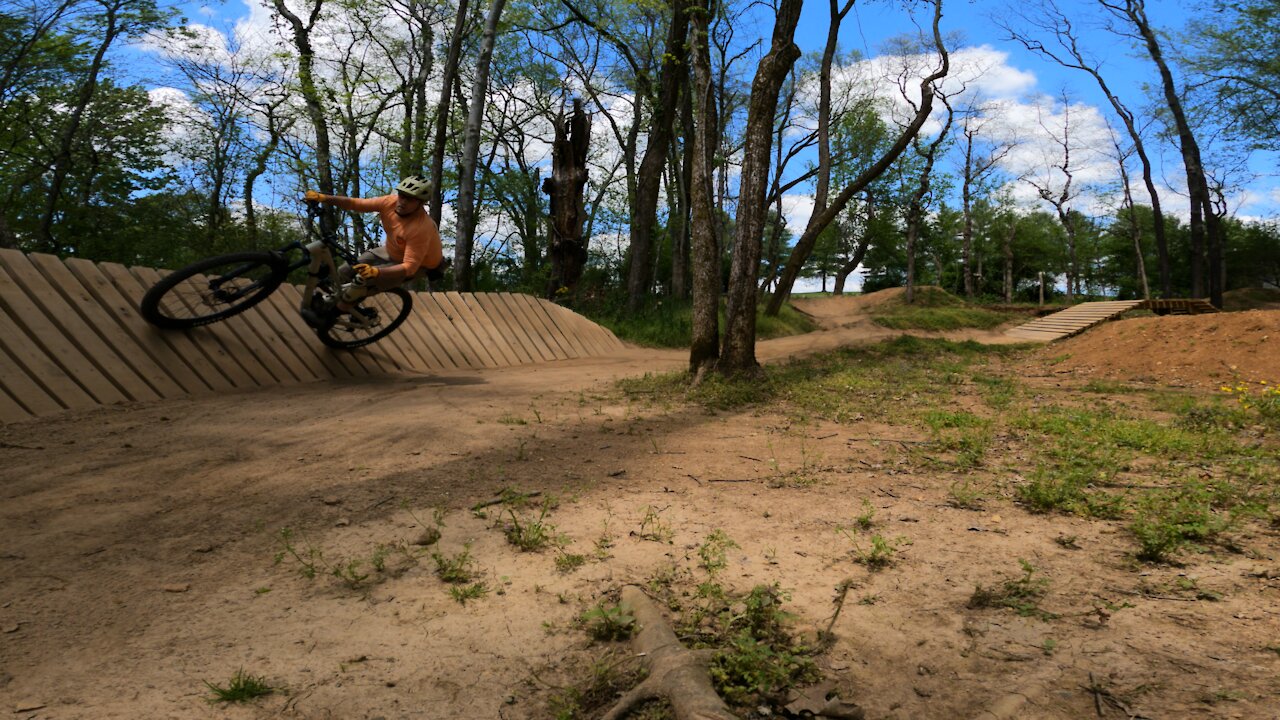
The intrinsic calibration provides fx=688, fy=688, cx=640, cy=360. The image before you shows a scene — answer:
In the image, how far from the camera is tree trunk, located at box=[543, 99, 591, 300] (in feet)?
53.4

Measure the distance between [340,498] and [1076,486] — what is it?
400 centimetres

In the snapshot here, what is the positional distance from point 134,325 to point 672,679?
20.4ft

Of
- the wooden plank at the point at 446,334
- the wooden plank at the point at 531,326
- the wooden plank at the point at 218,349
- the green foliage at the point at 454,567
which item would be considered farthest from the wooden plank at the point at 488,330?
the green foliage at the point at 454,567

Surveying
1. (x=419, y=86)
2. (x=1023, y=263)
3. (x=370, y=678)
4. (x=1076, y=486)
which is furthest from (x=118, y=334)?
(x=1023, y=263)

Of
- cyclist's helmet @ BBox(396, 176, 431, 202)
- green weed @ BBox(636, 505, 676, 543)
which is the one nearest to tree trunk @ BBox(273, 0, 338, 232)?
cyclist's helmet @ BBox(396, 176, 431, 202)

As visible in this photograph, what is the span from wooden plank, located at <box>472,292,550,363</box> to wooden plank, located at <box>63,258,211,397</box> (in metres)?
4.40

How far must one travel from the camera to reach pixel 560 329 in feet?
37.1

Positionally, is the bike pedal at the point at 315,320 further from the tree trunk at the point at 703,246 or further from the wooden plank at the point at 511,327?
the tree trunk at the point at 703,246

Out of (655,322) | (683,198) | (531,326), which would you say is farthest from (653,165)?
(531,326)

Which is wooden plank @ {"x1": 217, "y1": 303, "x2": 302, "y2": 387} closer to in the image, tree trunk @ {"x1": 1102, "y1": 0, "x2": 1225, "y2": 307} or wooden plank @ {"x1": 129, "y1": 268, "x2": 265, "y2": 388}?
wooden plank @ {"x1": 129, "y1": 268, "x2": 265, "y2": 388}

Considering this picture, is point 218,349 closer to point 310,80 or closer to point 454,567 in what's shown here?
point 454,567

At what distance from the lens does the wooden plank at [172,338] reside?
6.15 metres

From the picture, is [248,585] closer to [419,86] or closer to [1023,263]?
[419,86]

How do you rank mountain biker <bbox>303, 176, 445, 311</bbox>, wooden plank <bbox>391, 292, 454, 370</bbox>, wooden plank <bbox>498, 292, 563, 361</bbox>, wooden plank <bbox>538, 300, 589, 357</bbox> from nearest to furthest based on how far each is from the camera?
1. mountain biker <bbox>303, 176, 445, 311</bbox>
2. wooden plank <bbox>391, 292, 454, 370</bbox>
3. wooden plank <bbox>498, 292, 563, 361</bbox>
4. wooden plank <bbox>538, 300, 589, 357</bbox>
